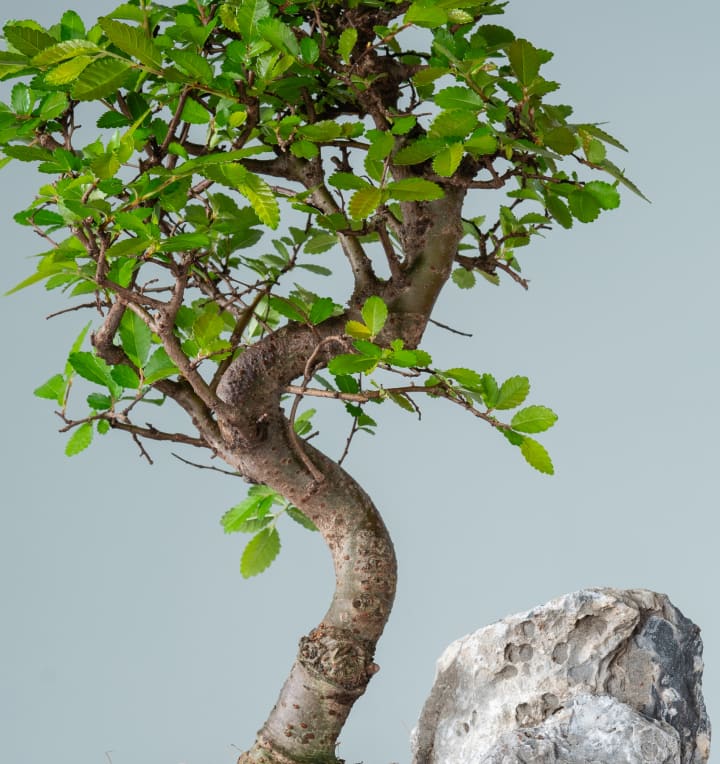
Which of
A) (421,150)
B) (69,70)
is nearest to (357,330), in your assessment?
(421,150)

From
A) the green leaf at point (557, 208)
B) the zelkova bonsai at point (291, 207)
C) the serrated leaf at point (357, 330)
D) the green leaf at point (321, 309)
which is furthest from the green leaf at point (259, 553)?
the green leaf at point (557, 208)

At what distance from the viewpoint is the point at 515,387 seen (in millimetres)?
1558

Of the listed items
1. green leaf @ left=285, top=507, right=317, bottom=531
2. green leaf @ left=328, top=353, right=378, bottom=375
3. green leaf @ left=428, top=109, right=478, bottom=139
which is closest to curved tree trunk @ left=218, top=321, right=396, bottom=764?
green leaf @ left=285, top=507, right=317, bottom=531

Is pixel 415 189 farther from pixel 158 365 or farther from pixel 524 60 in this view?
pixel 158 365

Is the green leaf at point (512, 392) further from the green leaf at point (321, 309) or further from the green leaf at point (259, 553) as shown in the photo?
the green leaf at point (259, 553)

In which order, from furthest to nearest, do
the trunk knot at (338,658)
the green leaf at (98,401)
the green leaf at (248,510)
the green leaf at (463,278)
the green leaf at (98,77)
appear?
the green leaf at (463,278) → the green leaf at (248,510) → the trunk knot at (338,658) → the green leaf at (98,401) → the green leaf at (98,77)

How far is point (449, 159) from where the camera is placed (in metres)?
1.49

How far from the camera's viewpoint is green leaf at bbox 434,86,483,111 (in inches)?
58.0

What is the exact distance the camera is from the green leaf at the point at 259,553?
2066 millimetres

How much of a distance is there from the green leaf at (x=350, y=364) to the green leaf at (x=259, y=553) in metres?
0.68

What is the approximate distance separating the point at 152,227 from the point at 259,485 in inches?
31.9

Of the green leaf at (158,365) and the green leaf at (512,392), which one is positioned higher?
the green leaf at (512,392)

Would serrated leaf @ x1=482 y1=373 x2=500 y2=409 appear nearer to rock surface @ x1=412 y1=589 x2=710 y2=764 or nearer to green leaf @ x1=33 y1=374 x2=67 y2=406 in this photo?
rock surface @ x1=412 y1=589 x2=710 y2=764

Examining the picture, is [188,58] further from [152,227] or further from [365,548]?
[365,548]
